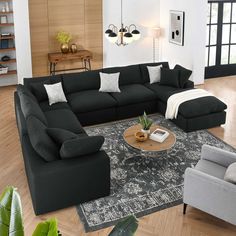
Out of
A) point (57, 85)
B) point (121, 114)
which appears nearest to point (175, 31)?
point (121, 114)

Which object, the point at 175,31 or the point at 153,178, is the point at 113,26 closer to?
the point at 175,31

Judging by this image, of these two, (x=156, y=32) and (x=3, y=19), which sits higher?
(x=3, y=19)

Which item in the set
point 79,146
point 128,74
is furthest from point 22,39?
point 79,146

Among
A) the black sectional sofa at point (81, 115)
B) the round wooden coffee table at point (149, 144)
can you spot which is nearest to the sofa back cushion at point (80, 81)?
the black sectional sofa at point (81, 115)

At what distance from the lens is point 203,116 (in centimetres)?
666

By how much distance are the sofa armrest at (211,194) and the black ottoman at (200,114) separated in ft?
8.01

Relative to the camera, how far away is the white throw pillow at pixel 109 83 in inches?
284

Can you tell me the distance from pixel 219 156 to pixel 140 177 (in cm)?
→ 118

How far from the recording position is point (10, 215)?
1432 mm

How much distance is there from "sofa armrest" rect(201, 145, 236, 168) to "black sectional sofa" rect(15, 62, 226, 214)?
4.10ft

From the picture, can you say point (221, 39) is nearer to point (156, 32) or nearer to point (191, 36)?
point (191, 36)

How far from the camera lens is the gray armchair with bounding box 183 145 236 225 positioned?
396 centimetres

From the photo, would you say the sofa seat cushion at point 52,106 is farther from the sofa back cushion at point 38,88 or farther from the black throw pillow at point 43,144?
the black throw pillow at point 43,144

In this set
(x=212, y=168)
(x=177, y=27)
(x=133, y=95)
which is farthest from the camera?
(x=177, y=27)
